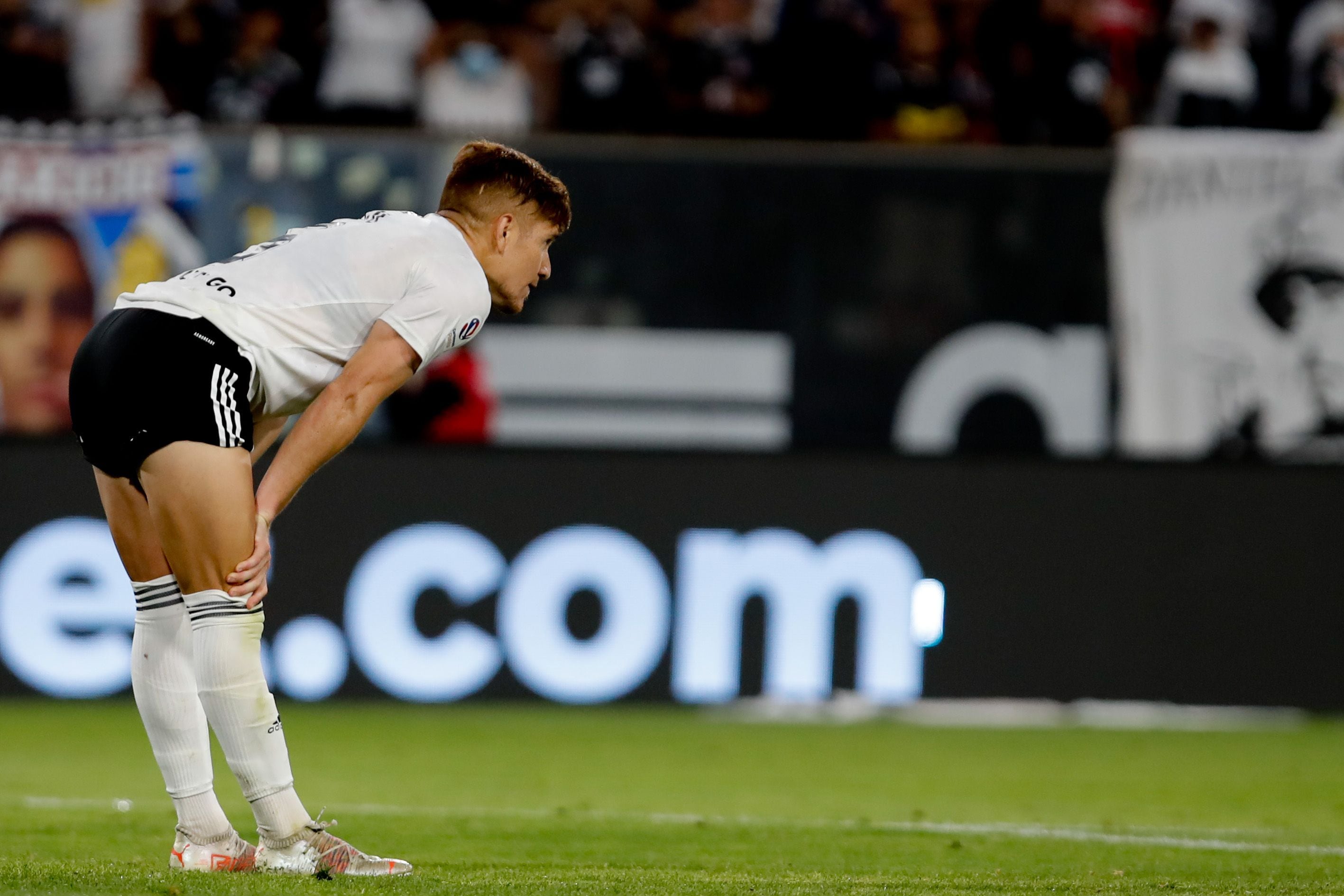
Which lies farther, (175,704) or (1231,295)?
(1231,295)

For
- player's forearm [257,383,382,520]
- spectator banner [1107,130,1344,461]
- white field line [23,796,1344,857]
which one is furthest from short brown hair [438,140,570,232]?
spectator banner [1107,130,1344,461]

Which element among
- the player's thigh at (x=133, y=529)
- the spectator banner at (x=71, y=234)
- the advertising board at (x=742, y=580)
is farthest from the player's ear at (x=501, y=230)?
the spectator banner at (x=71, y=234)

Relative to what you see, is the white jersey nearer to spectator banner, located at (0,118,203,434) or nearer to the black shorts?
the black shorts

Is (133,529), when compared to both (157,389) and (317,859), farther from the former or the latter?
(317,859)

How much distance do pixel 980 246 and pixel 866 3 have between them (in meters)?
2.64

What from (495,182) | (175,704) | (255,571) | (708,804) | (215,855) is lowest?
(708,804)

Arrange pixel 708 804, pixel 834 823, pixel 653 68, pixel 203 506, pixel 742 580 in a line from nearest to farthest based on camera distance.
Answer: pixel 203 506
pixel 834 823
pixel 708 804
pixel 742 580
pixel 653 68


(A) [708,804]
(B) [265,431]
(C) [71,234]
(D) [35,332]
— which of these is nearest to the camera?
(B) [265,431]

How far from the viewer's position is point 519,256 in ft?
15.0

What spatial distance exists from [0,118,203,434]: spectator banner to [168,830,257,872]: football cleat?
628cm

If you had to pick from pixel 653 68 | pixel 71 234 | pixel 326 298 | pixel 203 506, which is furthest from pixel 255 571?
A: pixel 653 68

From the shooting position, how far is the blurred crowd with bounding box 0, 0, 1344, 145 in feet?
39.0

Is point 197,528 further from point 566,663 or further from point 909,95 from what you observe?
point 909,95

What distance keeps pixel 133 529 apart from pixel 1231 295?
8.13m
